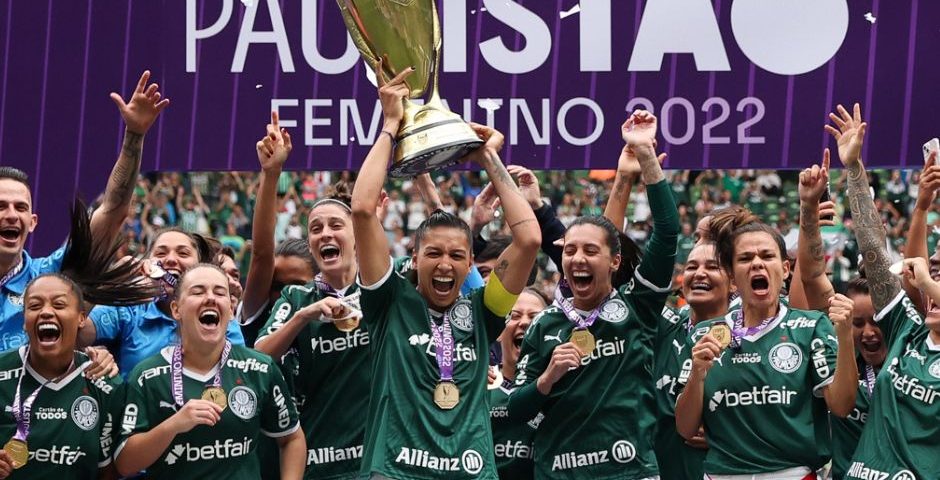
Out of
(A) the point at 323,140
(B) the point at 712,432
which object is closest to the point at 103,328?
(A) the point at 323,140

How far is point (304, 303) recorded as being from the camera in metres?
6.31

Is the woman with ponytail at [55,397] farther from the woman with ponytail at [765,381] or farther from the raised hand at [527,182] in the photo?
the woman with ponytail at [765,381]

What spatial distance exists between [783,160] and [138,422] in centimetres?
343

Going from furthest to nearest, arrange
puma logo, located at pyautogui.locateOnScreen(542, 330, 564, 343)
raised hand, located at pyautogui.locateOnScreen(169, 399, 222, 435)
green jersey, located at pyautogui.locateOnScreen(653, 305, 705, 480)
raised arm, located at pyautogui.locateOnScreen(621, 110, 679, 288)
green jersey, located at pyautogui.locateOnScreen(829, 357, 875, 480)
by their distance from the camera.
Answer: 1. green jersey, located at pyautogui.locateOnScreen(653, 305, 705, 480)
2. green jersey, located at pyautogui.locateOnScreen(829, 357, 875, 480)
3. puma logo, located at pyautogui.locateOnScreen(542, 330, 564, 343)
4. raised arm, located at pyautogui.locateOnScreen(621, 110, 679, 288)
5. raised hand, located at pyautogui.locateOnScreen(169, 399, 222, 435)

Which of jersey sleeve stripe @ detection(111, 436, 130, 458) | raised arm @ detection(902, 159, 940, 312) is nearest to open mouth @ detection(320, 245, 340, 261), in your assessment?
jersey sleeve stripe @ detection(111, 436, 130, 458)

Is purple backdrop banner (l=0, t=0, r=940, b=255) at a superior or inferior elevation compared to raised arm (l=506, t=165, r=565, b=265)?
superior

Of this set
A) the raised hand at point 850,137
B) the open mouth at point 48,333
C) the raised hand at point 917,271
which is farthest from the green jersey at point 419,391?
the raised hand at point 850,137

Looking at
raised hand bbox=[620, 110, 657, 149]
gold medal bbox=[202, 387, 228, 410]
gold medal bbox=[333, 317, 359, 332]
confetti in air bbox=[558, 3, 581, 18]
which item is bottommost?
gold medal bbox=[202, 387, 228, 410]

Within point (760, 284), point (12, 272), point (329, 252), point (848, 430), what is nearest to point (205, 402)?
point (329, 252)

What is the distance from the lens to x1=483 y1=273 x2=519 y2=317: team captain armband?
5.70 m

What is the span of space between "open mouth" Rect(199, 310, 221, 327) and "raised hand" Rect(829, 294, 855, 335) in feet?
8.02

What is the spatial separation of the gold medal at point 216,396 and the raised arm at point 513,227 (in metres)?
1.14

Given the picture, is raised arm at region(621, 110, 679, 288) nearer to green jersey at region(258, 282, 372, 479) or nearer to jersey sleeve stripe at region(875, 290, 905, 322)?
jersey sleeve stripe at region(875, 290, 905, 322)

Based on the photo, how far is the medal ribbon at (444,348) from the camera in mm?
5570
